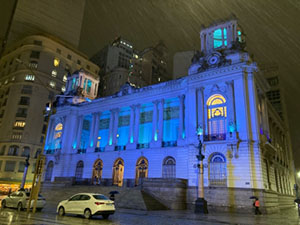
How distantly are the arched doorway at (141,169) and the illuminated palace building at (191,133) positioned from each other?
133 mm

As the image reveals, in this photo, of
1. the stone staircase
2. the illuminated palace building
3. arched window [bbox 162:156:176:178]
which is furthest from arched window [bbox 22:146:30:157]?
arched window [bbox 162:156:176:178]

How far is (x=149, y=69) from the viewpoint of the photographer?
251 ft

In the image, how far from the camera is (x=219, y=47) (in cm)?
3183

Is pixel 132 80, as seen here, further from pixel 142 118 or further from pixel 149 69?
pixel 142 118

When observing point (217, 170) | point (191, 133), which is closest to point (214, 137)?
point (191, 133)

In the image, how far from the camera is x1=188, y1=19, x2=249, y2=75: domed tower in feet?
95.9

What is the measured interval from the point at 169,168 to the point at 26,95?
40.6 meters

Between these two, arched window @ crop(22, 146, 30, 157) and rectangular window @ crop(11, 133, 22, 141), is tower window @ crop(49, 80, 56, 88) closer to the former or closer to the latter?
rectangular window @ crop(11, 133, 22, 141)

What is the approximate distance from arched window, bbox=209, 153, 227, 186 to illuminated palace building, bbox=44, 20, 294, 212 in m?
0.10

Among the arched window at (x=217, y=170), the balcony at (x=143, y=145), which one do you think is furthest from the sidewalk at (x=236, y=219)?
the balcony at (x=143, y=145)

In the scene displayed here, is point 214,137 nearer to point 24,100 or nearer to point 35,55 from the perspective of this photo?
point 24,100

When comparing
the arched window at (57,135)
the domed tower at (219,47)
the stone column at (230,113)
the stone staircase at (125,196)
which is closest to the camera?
the stone staircase at (125,196)

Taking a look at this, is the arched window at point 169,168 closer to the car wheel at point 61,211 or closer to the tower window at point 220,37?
the tower window at point 220,37

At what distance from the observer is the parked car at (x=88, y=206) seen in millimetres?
14094
